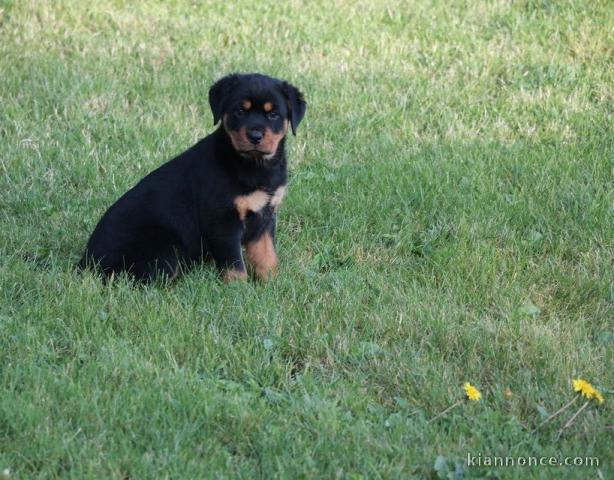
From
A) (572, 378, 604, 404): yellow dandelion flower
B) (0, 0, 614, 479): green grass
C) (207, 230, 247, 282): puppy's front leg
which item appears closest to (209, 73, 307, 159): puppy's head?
(207, 230, 247, 282): puppy's front leg

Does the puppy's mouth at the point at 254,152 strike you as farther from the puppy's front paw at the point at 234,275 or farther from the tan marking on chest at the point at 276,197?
the puppy's front paw at the point at 234,275

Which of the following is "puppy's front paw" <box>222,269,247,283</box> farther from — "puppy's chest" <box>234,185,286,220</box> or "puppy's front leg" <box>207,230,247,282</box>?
"puppy's chest" <box>234,185,286,220</box>

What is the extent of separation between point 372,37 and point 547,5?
1814 millimetres

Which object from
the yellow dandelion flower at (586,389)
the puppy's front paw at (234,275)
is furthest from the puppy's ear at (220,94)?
the yellow dandelion flower at (586,389)

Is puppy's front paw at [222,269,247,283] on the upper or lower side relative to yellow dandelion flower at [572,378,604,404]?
lower

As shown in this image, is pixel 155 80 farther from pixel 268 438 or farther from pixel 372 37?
pixel 268 438

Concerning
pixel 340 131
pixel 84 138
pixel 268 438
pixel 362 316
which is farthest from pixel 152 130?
pixel 268 438

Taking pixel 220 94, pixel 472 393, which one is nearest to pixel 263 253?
pixel 220 94

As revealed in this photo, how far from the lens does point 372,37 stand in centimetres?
891

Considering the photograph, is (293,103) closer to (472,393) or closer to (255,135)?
(255,135)

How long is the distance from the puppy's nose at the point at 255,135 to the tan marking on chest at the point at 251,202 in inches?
13.2

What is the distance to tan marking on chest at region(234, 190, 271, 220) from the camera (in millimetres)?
5148

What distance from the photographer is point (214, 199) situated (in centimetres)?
514

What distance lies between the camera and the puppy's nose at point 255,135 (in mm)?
4965
